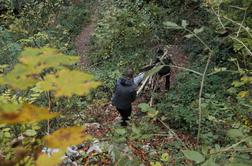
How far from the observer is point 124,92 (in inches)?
331

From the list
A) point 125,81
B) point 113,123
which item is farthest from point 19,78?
point 113,123

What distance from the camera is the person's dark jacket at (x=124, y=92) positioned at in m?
8.39

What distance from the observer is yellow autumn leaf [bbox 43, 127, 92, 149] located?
135 centimetres

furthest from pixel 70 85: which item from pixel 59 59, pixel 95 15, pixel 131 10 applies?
pixel 95 15

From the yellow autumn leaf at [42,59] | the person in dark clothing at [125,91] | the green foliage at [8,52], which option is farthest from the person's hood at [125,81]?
the yellow autumn leaf at [42,59]

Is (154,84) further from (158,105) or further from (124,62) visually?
(124,62)

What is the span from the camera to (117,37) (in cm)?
1554

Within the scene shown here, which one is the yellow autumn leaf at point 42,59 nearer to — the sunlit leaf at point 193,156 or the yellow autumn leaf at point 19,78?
the yellow autumn leaf at point 19,78

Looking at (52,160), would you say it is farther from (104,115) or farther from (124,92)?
(104,115)

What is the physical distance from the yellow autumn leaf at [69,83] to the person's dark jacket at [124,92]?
22.9ft

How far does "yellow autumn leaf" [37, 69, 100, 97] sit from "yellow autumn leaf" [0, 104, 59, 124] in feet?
0.26

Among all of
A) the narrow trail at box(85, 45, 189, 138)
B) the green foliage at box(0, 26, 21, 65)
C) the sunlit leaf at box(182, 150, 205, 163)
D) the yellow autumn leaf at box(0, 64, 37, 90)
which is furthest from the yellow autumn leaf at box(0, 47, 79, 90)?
the green foliage at box(0, 26, 21, 65)

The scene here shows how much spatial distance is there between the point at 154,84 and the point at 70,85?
33.6 feet

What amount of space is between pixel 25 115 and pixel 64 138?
0.47 ft
